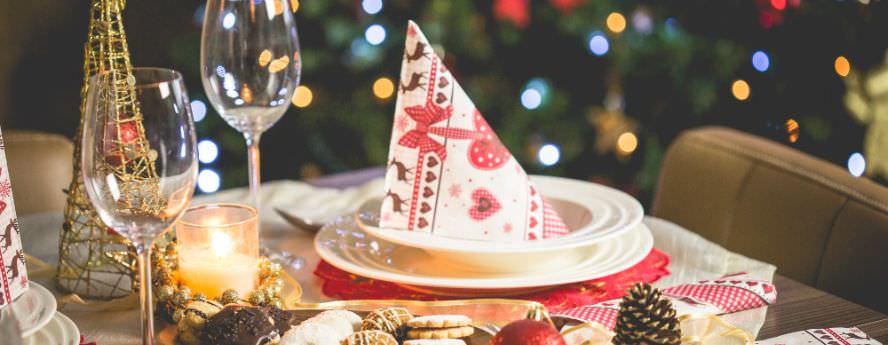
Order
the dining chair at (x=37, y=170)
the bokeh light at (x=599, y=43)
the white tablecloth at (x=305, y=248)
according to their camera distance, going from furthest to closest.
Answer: the bokeh light at (x=599, y=43), the dining chair at (x=37, y=170), the white tablecloth at (x=305, y=248)

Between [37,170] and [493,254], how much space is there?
0.99m

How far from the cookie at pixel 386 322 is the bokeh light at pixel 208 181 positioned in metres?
1.83

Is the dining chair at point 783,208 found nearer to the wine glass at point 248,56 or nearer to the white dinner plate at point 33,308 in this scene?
the wine glass at point 248,56

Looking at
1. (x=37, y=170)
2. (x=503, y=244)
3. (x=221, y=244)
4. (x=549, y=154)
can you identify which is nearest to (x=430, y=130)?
(x=503, y=244)

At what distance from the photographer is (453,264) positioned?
97 centimetres

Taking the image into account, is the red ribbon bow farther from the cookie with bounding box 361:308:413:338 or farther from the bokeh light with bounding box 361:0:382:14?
the bokeh light with bounding box 361:0:382:14

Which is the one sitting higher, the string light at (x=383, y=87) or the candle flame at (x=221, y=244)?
the candle flame at (x=221, y=244)

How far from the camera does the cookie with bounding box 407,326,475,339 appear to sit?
2.46ft

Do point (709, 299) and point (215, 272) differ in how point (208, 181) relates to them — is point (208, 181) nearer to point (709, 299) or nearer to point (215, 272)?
point (215, 272)

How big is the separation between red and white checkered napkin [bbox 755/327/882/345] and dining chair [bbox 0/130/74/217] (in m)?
1.19

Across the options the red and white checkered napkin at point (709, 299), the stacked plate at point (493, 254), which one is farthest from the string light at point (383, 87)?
the red and white checkered napkin at point (709, 299)

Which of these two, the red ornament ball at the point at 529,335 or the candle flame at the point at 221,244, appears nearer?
the red ornament ball at the point at 529,335

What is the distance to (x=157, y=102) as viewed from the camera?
669 millimetres

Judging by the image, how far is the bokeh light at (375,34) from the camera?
2461 mm
